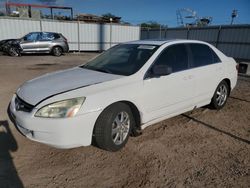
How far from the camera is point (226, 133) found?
3.94m

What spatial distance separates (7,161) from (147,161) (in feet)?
6.00

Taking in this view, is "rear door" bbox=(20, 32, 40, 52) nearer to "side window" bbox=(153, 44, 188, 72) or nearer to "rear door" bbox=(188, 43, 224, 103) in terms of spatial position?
"rear door" bbox=(188, 43, 224, 103)

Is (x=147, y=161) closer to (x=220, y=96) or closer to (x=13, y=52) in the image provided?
(x=220, y=96)

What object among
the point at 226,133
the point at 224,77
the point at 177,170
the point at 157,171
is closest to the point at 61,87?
the point at 157,171

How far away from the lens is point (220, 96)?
16.4ft

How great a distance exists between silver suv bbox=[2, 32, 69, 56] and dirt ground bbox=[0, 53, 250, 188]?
42.7 ft

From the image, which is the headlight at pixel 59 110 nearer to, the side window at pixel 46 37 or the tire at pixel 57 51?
the side window at pixel 46 37

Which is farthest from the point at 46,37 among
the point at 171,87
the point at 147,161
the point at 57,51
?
the point at 147,161

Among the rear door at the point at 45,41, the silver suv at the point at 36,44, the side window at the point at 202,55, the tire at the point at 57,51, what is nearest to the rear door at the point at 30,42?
the silver suv at the point at 36,44

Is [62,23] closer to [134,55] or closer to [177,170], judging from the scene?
[134,55]

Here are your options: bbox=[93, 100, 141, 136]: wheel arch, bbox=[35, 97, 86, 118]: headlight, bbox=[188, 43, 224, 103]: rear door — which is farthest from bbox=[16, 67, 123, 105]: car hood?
bbox=[188, 43, 224, 103]: rear door

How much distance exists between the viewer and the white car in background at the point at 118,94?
277 centimetres

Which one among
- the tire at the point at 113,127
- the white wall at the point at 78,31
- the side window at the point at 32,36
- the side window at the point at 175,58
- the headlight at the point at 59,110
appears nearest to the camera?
the headlight at the point at 59,110

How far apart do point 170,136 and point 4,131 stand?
109 inches
